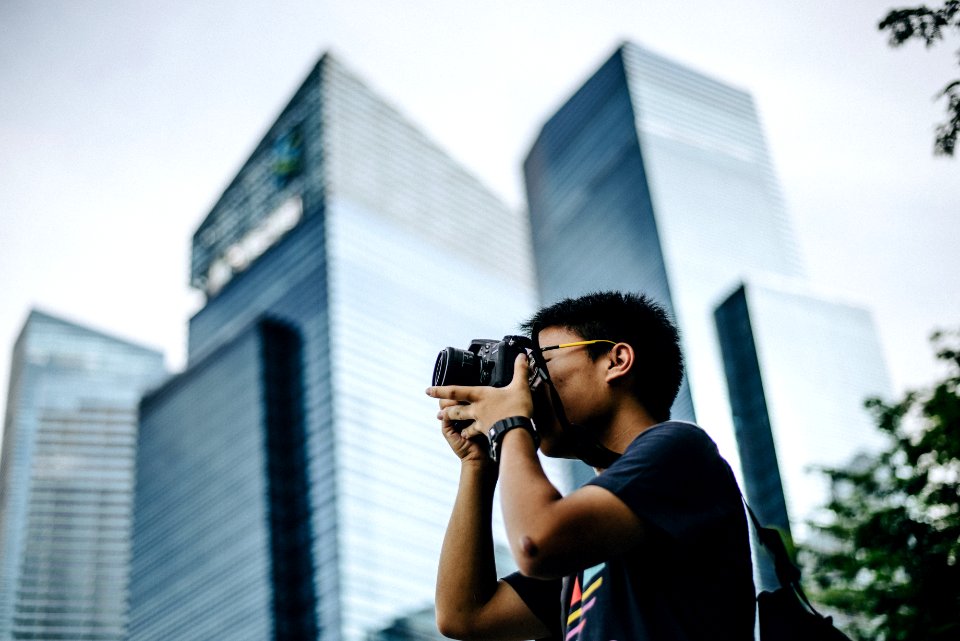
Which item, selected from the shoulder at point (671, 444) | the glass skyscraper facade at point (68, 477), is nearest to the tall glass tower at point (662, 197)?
the shoulder at point (671, 444)

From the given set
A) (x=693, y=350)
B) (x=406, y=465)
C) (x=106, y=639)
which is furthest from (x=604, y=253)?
(x=106, y=639)

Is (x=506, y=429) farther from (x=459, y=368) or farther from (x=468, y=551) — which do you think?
(x=468, y=551)

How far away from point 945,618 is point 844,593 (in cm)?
546

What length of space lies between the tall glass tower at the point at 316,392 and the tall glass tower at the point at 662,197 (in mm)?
12961

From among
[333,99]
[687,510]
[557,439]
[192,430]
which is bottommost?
[687,510]

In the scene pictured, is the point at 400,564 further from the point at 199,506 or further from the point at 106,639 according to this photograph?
the point at 106,639

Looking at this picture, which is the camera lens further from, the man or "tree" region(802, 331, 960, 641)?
"tree" region(802, 331, 960, 641)

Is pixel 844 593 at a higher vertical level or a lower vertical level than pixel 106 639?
lower

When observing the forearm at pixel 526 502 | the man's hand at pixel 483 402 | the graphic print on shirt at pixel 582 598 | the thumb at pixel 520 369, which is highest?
the thumb at pixel 520 369

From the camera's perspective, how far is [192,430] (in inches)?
3095

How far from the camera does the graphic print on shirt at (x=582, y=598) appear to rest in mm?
1851

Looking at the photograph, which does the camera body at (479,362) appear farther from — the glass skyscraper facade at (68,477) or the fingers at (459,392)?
the glass skyscraper facade at (68,477)

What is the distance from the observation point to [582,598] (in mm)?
1921

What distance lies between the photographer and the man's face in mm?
2016
